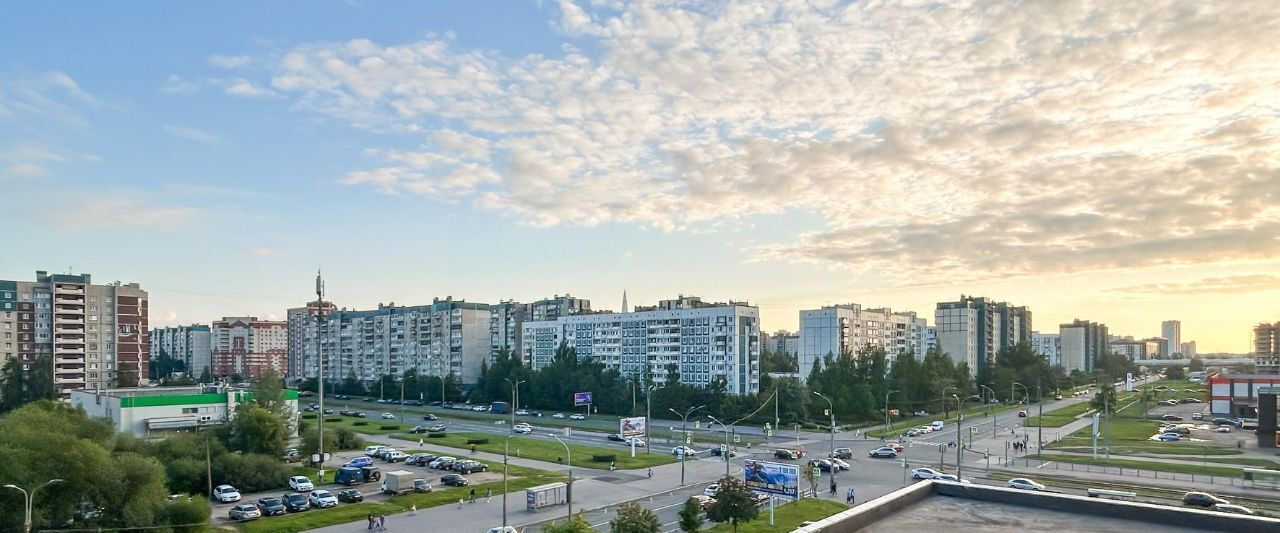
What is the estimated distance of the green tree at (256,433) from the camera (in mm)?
63625

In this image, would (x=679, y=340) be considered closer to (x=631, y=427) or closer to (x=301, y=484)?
(x=631, y=427)

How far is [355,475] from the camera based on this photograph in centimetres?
5819

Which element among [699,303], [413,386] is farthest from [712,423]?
[413,386]

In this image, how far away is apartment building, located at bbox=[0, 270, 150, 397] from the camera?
10575cm

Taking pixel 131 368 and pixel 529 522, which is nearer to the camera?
pixel 529 522

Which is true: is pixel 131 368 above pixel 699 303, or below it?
below

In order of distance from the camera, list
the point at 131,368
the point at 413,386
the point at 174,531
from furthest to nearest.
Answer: the point at 413,386, the point at 131,368, the point at 174,531

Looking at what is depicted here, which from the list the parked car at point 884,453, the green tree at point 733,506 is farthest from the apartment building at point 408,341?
the green tree at point 733,506

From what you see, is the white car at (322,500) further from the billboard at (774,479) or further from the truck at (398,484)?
the billboard at (774,479)

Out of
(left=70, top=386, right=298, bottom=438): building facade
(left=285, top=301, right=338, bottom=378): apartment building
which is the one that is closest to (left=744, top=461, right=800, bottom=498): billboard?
(left=70, top=386, right=298, bottom=438): building facade

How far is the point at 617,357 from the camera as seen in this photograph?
11994 cm

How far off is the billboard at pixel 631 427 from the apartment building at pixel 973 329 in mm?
93558

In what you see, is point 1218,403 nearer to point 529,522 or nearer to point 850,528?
→ point 529,522

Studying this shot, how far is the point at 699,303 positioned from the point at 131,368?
3283 inches
